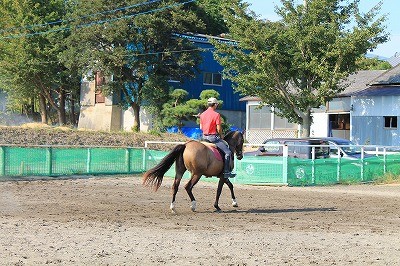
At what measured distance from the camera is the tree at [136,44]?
46.6 meters

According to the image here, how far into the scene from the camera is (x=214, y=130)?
52.3 feet

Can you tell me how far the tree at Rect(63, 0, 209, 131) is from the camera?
1833 inches

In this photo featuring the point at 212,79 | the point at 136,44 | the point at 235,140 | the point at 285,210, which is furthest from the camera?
the point at 212,79

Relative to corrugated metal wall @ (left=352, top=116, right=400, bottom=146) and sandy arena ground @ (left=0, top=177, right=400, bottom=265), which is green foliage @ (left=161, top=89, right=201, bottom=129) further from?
sandy arena ground @ (left=0, top=177, right=400, bottom=265)

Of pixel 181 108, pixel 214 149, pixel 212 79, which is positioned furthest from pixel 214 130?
pixel 212 79

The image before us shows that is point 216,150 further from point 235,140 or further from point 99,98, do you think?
point 99,98

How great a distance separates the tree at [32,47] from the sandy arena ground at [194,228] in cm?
3445

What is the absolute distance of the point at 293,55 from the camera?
35094 millimetres

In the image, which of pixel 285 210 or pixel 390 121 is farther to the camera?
pixel 390 121

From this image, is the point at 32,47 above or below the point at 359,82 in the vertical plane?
above

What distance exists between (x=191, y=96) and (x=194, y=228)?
1578 inches

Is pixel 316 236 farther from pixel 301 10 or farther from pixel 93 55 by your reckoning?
pixel 93 55

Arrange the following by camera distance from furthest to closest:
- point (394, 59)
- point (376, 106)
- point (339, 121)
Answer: point (394, 59) → point (339, 121) → point (376, 106)

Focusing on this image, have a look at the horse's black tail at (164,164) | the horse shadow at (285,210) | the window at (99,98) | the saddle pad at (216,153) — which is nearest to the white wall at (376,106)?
the window at (99,98)
